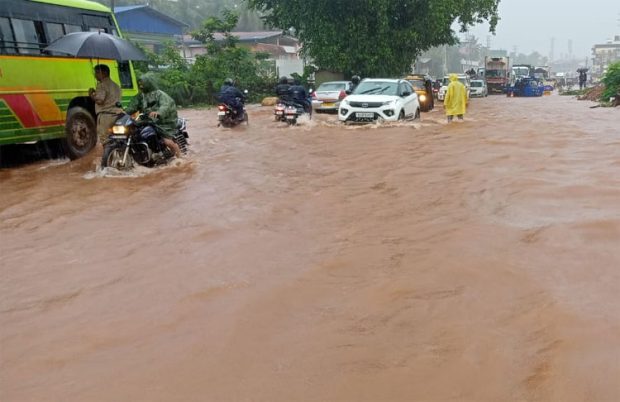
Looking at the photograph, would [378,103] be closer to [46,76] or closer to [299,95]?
[299,95]

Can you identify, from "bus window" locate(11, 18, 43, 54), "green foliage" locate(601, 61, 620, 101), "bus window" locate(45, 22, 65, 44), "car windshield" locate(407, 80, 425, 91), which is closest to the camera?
"bus window" locate(11, 18, 43, 54)

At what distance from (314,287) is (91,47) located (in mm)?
6368

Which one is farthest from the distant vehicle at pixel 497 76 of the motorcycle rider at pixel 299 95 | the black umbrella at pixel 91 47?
the black umbrella at pixel 91 47

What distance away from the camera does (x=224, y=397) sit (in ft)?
9.00

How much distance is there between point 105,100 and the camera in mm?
9125

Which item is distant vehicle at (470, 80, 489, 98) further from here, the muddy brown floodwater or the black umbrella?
the black umbrella

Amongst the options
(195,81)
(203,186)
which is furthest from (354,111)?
(195,81)

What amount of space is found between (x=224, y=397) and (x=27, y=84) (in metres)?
7.82

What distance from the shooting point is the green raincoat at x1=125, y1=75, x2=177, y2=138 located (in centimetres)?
862

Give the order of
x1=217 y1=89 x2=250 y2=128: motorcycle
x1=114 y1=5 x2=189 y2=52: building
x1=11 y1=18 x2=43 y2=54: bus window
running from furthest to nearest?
x1=114 y1=5 x2=189 y2=52: building < x1=217 y1=89 x2=250 y2=128: motorcycle < x1=11 y1=18 x2=43 y2=54: bus window

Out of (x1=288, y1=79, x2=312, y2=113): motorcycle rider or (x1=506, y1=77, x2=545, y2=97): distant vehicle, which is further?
(x1=506, y1=77, x2=545, y2=97): distant vehicle

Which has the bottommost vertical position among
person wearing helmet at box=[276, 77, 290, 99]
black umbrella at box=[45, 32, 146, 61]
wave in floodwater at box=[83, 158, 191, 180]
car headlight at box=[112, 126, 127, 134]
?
wave in floodwater at box=[83, 158, 191, 180]

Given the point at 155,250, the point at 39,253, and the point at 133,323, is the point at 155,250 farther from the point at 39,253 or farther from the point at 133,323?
the point at 133,323

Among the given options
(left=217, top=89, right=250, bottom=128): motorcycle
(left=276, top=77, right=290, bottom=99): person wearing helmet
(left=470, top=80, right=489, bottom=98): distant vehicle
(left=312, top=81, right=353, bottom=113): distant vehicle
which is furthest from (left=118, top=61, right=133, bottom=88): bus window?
(left=470, top=80, right=489, bottom=98): distant vehicle
